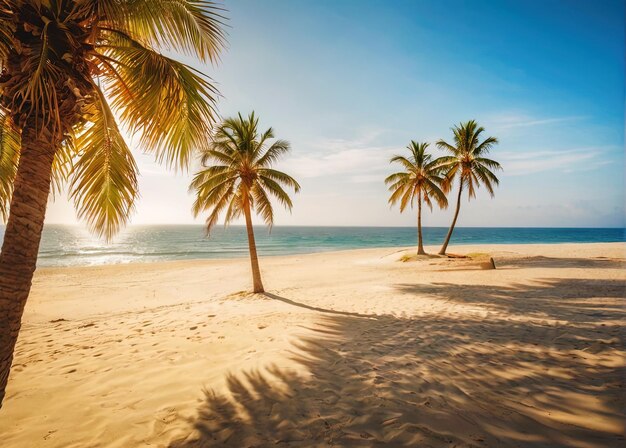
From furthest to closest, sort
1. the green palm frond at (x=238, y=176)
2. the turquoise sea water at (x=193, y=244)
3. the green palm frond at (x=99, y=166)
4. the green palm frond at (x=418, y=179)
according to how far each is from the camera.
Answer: the turquoise sea water at (x=193, y=244)
the green palm frond at (x=418, y=179)
the green palm frond at (x=238, y=176)
the green palm frond at (x=99, y=166)

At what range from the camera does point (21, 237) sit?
2877mm

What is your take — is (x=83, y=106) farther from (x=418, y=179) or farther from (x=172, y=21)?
(x=418, y=179)

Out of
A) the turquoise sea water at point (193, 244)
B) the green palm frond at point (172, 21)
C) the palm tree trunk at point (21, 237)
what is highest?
the green palm frond at point (172, 21)

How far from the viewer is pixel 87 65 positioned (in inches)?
129

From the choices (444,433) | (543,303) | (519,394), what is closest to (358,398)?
(444,433)

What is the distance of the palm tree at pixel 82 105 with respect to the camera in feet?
9.32

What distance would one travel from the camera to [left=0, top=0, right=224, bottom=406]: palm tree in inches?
112

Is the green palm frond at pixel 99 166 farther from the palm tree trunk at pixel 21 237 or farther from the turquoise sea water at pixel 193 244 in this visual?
the turquoise sea water at pixel 193 244

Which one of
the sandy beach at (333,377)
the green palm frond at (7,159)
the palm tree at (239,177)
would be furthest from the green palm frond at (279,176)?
the green palm frond at (7,159)

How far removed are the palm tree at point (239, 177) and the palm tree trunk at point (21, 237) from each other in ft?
26.4

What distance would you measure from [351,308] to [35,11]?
8.51m

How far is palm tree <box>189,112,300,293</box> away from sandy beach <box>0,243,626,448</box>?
4417 mm

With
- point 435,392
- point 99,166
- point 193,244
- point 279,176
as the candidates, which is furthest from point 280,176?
point 193,244

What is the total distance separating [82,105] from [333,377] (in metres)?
4.92
